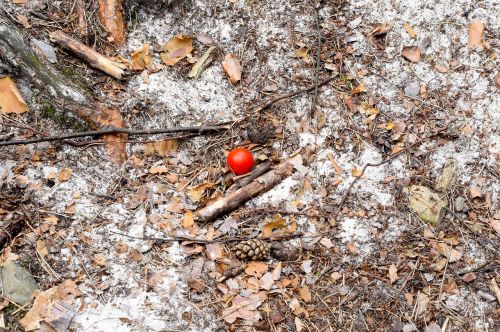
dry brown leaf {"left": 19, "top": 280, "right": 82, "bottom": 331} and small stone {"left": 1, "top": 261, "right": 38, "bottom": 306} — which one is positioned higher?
small stone {"left": 1, "top": 261, "right": 38, "bottom": 306}

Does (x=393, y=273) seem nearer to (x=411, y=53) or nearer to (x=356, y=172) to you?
(x=356, y=172)

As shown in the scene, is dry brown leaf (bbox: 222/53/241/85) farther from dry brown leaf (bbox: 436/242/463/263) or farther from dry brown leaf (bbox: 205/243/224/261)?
dry brown leaf (bbox: 436/242/463/263)

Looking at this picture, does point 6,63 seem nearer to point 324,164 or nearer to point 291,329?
point 324,164

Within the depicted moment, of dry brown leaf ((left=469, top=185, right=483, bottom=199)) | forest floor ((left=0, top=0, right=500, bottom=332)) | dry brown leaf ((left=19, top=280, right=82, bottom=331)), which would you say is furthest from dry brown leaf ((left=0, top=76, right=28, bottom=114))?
dry brown leaf ((left=469, top=185, right=483, bottom=199))

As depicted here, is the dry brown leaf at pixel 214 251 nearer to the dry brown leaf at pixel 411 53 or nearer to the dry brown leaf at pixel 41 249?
the dry brown leaf at pixel 41 249

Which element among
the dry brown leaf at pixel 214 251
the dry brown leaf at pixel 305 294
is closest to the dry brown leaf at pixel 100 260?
the dry brown leaf at pixel 214 251

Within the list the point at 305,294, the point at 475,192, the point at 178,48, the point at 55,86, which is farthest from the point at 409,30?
the point at 55,86
